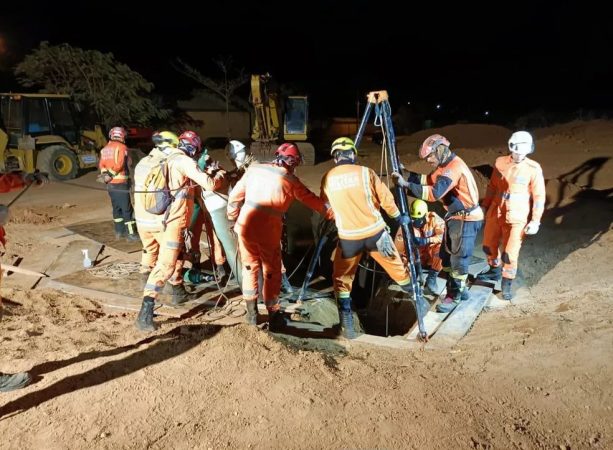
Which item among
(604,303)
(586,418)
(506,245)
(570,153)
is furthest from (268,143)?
(586,418)

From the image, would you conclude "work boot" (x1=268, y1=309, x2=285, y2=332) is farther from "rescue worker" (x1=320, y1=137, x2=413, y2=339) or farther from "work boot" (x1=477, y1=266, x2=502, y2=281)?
"work boot" (x1=477, y1=266, x2=502, y2=281)

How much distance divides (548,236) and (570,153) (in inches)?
305

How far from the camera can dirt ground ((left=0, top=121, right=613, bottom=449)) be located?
3012 mm

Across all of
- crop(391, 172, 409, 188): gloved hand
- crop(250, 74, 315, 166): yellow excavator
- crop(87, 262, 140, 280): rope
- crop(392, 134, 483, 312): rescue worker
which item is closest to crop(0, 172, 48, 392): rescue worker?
crop(87, 262, 140, 280): rope

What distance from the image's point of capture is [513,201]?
5.38 m

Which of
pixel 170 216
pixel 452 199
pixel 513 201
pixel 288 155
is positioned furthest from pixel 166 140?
pixel 513 201

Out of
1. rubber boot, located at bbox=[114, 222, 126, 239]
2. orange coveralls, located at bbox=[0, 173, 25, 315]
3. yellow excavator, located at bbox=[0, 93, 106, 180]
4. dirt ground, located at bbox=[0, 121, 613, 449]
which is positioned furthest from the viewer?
yellow excavator, located at bbox=[0, 93, 106, 180]

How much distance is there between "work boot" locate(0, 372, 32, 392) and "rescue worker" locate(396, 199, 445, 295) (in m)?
4.22

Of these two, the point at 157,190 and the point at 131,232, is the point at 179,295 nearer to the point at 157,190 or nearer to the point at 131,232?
the point at 157,190

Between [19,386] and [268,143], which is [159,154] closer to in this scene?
[19,386]

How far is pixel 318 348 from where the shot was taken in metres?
4.58

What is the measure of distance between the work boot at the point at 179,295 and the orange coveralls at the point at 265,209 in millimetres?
1141

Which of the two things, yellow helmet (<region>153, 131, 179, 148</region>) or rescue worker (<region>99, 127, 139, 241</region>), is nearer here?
yellow helmet (<region>153, 131, 179, 148</region>)

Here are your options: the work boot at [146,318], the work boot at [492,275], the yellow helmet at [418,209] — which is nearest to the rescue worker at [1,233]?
the work boot at [146,318]
